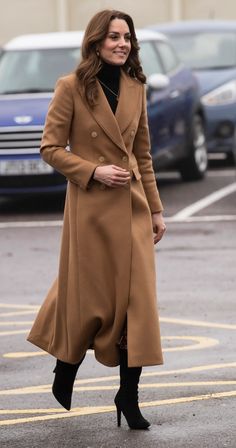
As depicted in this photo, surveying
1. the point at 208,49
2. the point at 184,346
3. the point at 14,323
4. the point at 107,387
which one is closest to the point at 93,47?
the point at 107,387

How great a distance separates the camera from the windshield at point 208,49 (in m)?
21.0

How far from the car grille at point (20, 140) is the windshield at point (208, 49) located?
215 inches

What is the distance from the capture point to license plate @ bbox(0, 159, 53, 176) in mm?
15695

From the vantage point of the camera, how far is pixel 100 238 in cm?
671

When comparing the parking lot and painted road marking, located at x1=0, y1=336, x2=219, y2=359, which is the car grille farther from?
painted road marking, located at x1=0, y1=336, x2=219, y2=359

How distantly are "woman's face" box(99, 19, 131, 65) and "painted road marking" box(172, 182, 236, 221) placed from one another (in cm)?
885

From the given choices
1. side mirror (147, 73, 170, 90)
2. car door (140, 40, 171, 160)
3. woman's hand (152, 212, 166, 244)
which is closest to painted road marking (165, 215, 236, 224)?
car door (140, 40, 171, 160)

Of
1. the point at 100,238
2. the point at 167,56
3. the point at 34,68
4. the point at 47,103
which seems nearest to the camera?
the point at 100,238

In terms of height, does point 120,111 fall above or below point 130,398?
above

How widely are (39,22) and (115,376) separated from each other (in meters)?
40.4

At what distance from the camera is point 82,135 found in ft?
22.1

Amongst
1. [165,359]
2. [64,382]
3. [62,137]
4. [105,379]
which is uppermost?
[62,137]

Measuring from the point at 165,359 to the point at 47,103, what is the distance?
8.00 m

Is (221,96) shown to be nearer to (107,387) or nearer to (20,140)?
(20,140)
